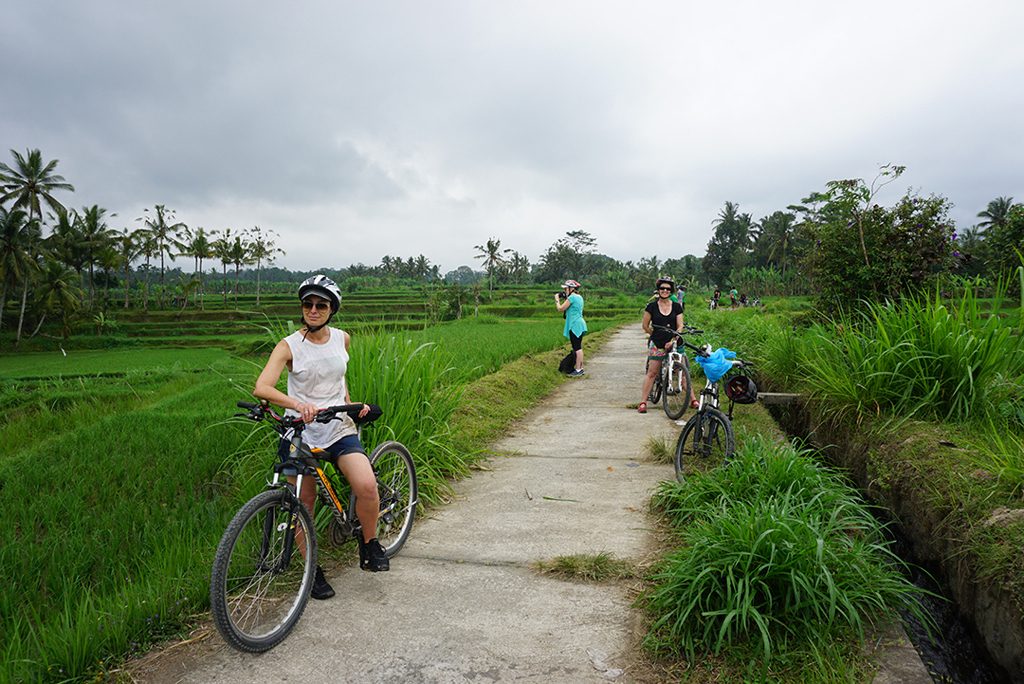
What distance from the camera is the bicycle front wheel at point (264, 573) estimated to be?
2.35m

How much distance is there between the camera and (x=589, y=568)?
3102 mm

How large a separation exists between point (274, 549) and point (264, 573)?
12 centimetres

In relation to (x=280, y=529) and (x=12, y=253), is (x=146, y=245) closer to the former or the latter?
(x=12, y=253)

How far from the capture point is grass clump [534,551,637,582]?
3064mm

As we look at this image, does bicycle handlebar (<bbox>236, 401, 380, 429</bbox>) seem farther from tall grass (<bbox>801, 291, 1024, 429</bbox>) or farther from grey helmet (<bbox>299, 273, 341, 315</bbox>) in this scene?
tall grass (<bbox>801, 291, 1024, 429</bbox>)

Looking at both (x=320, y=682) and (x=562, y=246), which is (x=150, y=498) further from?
(x=562, y=246)

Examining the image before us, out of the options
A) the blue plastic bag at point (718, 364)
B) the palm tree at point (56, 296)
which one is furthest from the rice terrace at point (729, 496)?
the palm tree at point (56, 296)

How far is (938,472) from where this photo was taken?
333 centimetres

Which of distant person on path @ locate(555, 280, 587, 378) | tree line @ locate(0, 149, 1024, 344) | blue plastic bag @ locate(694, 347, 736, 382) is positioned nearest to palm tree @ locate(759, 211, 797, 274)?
tree line @ locate(0, 149, 1024, 344)

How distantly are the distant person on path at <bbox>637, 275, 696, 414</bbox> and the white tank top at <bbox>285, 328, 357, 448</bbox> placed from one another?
4099 millimetres

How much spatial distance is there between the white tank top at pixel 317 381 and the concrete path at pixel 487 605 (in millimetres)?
749

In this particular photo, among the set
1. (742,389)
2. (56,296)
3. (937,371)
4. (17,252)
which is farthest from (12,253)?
(937,371)

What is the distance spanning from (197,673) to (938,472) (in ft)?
11.8

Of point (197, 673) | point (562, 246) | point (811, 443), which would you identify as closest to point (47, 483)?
point (197, 673)
